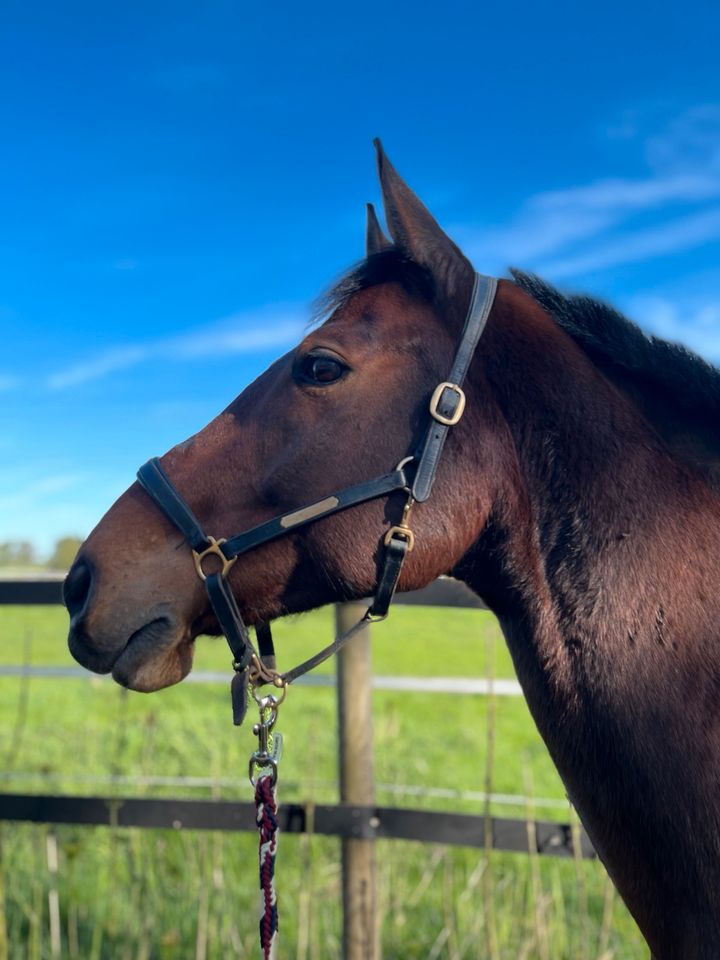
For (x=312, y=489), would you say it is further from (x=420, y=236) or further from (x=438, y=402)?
(x=420, y=236)

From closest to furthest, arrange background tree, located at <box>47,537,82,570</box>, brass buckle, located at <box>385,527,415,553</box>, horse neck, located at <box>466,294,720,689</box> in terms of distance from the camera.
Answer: horse neck, located at <box>466,294,720,689</box> < brass buckle, located at <box>385,527,415,553</box> < background tree, located at <box>47,537,82,570</box>

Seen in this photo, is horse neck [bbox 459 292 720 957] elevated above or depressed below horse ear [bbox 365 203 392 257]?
below

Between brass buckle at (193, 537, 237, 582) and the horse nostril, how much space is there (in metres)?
0.27

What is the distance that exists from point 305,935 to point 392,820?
23.6 inches

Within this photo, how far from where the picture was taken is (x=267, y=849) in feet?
6.38

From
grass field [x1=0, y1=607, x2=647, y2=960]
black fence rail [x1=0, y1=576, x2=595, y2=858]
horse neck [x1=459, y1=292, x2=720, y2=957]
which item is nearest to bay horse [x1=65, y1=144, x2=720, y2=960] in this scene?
horse neck [x1=459, y1=292, x2=720, y2=957]

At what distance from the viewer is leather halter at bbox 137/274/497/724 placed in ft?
6.32

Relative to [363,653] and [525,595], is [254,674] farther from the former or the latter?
[363,653]

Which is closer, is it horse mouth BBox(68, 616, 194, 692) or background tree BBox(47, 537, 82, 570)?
horse mouth BBox(68, 616, 194, 692)

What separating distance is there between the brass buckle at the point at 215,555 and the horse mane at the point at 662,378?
3.47 ft

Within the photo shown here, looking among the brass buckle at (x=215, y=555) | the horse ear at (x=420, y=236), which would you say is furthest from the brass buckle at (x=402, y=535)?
the horse ear at (x=420, y=236)

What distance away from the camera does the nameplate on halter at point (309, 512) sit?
195 cm

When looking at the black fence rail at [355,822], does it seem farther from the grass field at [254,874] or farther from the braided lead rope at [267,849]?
the braided lead rope at [267,849]

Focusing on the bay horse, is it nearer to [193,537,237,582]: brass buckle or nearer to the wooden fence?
[193,537,237,582]: brass buckle
